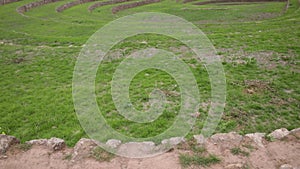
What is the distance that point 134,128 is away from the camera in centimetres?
708

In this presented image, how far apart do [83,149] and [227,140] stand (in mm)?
3531

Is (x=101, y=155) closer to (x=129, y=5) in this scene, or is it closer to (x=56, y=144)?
(x=56, y=144)

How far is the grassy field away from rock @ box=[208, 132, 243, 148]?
798mm

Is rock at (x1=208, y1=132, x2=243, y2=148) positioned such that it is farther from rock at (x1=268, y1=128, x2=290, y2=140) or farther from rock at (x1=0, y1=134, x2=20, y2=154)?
rock at (x1=0, y1=134, x2=20, y2=154)

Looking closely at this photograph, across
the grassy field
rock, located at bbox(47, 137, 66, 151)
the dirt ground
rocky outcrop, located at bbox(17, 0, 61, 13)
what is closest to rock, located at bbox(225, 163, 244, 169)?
the dirt ground

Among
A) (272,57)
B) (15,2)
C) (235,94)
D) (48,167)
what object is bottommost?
(48,167)

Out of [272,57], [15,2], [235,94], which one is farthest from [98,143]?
[15,2]

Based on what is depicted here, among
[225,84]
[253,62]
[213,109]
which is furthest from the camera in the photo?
[253,62]

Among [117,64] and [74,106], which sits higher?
[117,64]

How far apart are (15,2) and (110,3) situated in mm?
13242

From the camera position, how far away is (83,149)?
5.83 metres

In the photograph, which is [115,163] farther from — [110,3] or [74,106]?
[110,3]

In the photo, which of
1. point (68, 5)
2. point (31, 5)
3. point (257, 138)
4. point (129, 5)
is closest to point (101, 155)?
point (257, 138)

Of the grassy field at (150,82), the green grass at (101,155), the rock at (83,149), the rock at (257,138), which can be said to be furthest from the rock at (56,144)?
the rock at (257,138)
